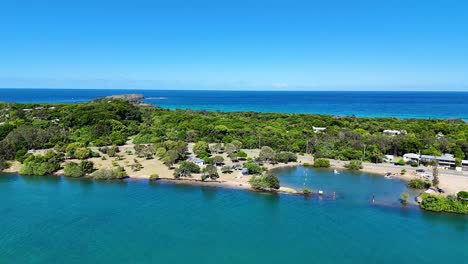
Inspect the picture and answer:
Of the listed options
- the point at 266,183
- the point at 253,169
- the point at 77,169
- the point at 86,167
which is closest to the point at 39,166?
the point at 77,169

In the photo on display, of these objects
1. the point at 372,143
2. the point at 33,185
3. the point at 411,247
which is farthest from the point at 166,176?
the point at 372,143

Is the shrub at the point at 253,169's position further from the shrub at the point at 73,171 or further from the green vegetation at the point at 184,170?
the shrub at the point at 73,171

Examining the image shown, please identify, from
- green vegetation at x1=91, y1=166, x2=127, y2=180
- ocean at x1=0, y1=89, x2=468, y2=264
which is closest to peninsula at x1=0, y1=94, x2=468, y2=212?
green vegetation at x1=91, y1=166, x2=127, y2=180

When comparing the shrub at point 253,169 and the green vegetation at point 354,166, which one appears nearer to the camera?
the shrub at point 253,169

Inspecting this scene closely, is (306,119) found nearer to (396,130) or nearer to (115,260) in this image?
(396,130)

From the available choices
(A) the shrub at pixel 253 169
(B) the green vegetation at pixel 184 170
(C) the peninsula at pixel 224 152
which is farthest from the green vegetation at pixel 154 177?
(A) the shrub at pixel 253 169

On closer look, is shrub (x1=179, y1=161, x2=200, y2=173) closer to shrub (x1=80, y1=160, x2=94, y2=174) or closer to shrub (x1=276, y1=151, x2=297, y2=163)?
shrub (x1=80, y1=160, x2=94, y2=174)
